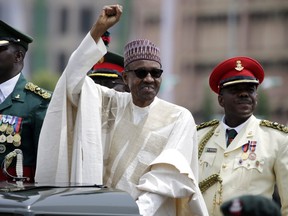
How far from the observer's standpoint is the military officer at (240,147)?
7.69 meters

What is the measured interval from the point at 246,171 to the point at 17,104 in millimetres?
1606

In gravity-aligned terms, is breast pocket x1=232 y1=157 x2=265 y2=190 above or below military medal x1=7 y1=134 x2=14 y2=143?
below

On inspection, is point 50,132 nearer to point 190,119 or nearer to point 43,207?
point 190,119

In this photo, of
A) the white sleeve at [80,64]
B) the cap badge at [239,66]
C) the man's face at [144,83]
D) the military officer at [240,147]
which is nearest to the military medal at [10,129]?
the white sleeve at [80,64]

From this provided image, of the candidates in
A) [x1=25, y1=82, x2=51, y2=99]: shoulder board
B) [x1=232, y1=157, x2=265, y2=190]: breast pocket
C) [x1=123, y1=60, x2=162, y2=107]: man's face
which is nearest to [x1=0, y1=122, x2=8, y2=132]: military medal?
[x1=25, y1=82, x2=51, y2=99]: shoulder board

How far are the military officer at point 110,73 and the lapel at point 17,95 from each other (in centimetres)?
189

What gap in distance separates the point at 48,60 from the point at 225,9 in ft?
48.8

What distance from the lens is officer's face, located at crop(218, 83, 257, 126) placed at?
796 centimetres

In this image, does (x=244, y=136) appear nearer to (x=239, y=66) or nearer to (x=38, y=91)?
(x=239, y=66)

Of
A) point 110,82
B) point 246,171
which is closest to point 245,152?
point 246,171

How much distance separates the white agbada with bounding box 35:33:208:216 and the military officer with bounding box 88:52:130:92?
2410 mm

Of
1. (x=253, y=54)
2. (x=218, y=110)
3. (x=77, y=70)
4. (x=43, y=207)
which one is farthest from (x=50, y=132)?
(x=253, y=54)

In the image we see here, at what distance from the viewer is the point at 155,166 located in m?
6.41

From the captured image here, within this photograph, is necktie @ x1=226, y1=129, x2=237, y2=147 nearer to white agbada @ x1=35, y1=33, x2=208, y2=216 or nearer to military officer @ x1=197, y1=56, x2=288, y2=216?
military officer @ x1=197, y1=56, x2=288, y2=216
